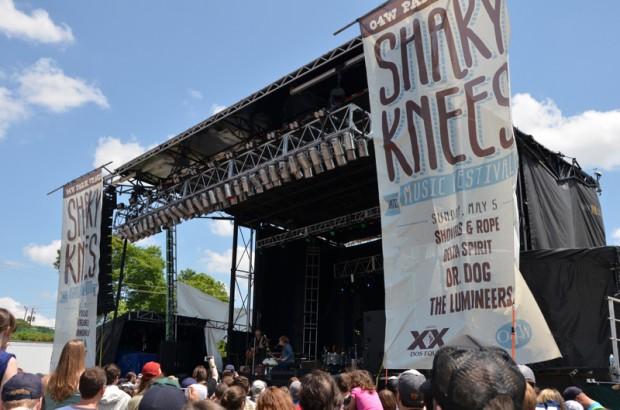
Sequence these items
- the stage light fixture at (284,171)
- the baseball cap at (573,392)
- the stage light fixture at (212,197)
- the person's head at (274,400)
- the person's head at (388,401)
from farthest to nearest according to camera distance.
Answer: the stage light fixture at (212,197)
the stage light fixture at (284,171)
the person's head at (388,401)
the baseball cap at (573,392)
the person's head at (274,400)

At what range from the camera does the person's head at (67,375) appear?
3.34 metres

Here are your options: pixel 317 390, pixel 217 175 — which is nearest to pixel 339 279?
pixel 217 175

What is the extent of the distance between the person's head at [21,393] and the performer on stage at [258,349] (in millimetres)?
11899

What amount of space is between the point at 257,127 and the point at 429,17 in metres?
6.58

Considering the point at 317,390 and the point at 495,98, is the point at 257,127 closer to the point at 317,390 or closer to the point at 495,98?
A: the point at 495,98

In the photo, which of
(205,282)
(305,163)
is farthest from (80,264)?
(205,282)

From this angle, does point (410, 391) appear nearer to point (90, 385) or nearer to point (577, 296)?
point (90, 385)

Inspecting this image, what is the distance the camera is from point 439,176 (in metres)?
5.48

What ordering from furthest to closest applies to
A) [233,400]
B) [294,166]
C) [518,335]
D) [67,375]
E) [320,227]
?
[320,227], [294,166], [518,335], [67,375], [233,400]

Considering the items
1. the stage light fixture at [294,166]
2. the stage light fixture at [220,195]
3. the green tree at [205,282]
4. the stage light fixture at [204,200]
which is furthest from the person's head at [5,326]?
the green tree at [205,282]

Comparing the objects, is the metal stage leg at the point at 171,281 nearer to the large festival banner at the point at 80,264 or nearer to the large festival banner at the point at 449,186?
the large festival banner at the point at 80,264

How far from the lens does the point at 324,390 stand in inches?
101

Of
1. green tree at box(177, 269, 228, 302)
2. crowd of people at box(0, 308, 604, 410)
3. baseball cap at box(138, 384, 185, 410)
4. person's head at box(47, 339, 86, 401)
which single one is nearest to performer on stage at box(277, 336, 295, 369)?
crowd of people at box(0, 308, 604, 410)

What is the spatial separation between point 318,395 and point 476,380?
1.64 m
